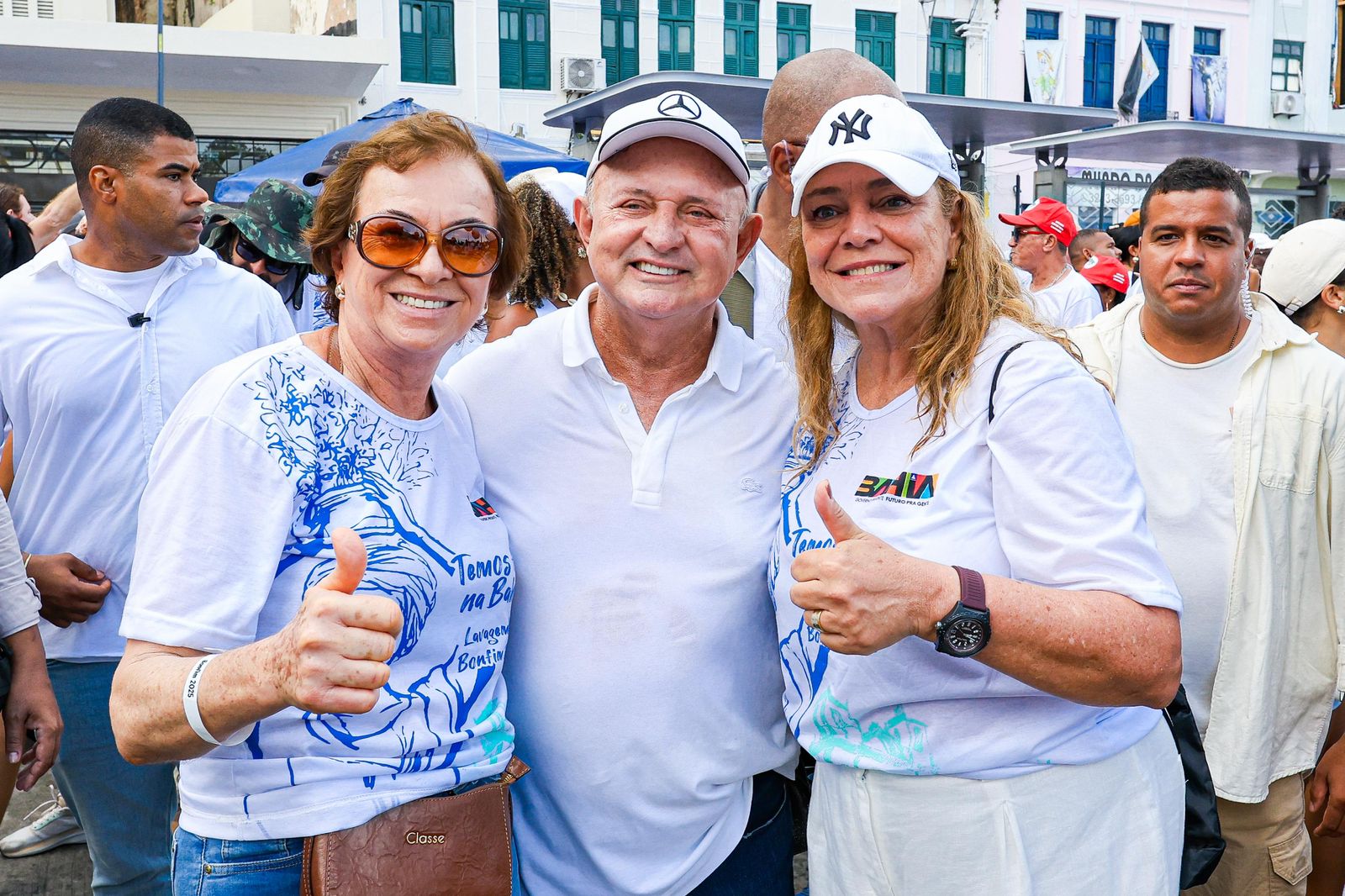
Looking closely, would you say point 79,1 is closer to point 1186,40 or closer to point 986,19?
point 986,19

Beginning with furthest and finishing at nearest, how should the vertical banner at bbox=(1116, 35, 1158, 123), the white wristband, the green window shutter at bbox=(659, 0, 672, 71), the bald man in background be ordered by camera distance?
the vertical banner at bbox=(1116, 35, 1158, 123) < the green window shutter at bbox=(659, 0, 672, 71) < the bald man in background < the white wristband

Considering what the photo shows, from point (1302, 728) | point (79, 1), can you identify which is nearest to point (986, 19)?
point (79, 1)

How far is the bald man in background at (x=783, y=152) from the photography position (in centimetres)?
338

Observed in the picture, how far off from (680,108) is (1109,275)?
8.52m

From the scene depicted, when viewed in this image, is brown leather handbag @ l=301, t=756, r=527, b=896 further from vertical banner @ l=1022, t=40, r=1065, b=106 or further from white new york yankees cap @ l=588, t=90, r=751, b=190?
vertical banner @ l=1022, t=40, r=1065, b=106

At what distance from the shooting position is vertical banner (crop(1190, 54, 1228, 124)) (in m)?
26.2

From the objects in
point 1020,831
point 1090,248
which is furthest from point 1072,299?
point 1020,831

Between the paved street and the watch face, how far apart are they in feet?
12.1

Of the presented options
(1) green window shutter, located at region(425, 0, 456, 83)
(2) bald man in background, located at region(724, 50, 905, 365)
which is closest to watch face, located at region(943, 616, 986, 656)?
(2) bald man in background, located at region(724, 50, 905, 365)

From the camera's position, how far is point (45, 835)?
14.6 feet

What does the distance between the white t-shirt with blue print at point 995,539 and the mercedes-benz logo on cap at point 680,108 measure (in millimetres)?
709

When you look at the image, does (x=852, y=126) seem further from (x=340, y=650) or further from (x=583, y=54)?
(x=583, y=54)

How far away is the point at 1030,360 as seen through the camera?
6.40 feet

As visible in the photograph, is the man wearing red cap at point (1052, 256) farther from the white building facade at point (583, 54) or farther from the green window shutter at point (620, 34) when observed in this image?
the green window shutter at point (620, 34)
